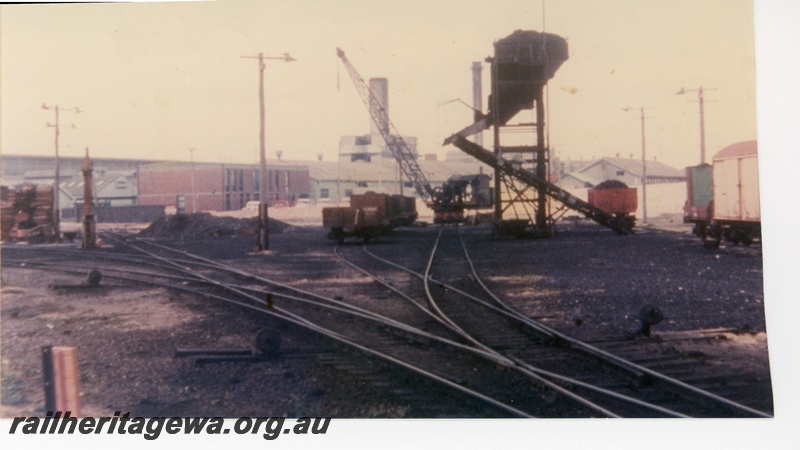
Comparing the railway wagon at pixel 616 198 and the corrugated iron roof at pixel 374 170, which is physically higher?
the corrugated iron roof at pixel 374 170

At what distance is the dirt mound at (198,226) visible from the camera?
51.3 ft

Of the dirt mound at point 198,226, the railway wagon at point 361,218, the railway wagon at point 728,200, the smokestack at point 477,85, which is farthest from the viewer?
the railway wagon at point 361,218

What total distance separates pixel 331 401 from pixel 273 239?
1487 cm

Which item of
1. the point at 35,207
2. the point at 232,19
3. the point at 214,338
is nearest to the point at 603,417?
the point at 214,338

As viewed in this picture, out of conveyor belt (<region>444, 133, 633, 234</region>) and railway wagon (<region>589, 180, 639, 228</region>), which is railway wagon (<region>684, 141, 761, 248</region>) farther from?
railway wagon (<region>589, 180, 639, 228</region>)

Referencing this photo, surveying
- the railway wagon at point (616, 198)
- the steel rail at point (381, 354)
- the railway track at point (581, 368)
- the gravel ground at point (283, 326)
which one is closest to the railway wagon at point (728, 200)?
the gravel ground at point (283, 326)

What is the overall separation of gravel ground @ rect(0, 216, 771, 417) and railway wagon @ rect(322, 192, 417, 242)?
5069 millimetres

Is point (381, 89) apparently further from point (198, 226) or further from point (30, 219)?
point (30, 219)

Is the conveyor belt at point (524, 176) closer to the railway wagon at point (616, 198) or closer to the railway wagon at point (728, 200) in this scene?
the railway wagon at point (728, 200)

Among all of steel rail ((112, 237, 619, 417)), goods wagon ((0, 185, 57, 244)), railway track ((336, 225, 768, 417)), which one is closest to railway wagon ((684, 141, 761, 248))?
railway track ((336, 225, 768, 417))

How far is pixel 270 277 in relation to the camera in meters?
11.4

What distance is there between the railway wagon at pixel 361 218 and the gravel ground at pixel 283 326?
5069 mm

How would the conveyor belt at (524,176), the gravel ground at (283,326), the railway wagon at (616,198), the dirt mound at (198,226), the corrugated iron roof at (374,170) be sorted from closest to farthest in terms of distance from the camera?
1. the gravel ground at (283,326)
2. the dirt mound at (198,226)
3. the corrugated iron roof at (374,170)
4. the conveyor belt at (524,176)
5. the railway wagon at (616,198)

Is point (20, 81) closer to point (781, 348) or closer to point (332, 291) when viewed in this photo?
point (332, 291)
